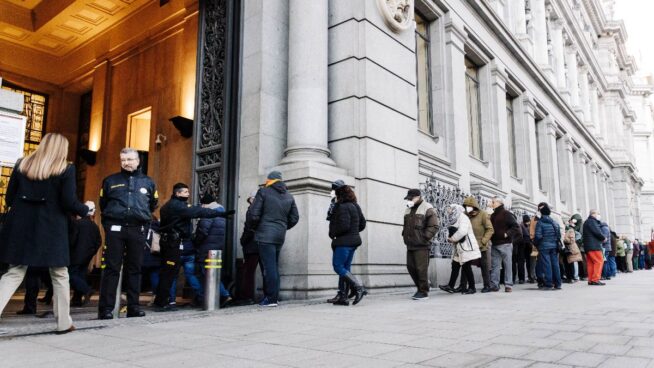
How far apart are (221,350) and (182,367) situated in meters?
0.61

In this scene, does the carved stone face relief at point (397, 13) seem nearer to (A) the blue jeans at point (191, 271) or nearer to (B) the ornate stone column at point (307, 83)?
(B) the ornate stone column at point (307, 83)

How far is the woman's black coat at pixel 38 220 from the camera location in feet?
16.2

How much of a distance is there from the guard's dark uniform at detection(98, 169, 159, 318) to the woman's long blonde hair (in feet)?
3.44

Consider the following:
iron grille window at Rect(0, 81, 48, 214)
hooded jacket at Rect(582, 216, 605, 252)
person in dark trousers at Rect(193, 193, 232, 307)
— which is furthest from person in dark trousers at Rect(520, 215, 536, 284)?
iron grille window at Rect(0, 81, 48, 214)

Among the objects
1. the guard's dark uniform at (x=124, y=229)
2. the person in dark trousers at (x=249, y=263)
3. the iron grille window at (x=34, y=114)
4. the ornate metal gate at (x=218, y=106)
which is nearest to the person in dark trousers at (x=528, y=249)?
the ornate metal gate at (x=218, y=106)

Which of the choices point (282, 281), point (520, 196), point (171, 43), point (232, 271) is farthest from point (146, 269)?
point (520, 196)

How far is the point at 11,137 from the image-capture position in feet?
19.5

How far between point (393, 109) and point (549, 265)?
15.5ft

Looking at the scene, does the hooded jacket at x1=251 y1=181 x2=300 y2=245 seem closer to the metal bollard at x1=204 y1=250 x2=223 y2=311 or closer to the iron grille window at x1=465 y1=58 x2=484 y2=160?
the metal bollard at x1=204 y1=250 x2=223 y2=311

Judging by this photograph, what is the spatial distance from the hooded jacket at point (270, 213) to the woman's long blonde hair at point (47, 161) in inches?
108

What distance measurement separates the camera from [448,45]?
599 inches

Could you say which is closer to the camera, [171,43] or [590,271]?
[590,271]

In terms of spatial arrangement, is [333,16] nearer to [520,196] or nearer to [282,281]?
[282,281]

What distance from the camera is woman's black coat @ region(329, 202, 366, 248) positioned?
7.71m
